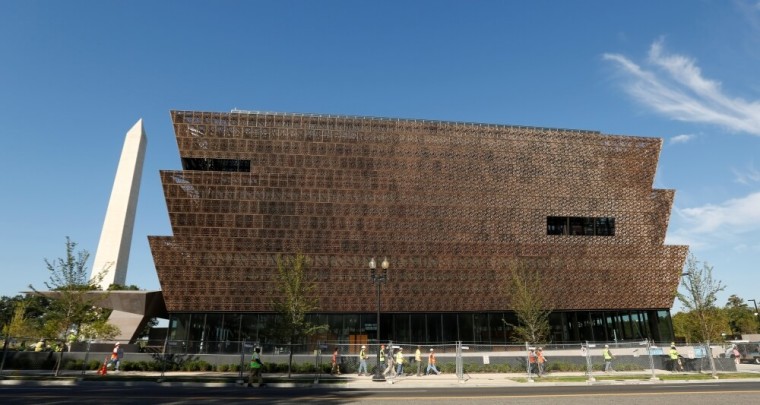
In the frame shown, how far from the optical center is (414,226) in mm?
49156

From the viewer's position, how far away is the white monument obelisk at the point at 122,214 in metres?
60.1

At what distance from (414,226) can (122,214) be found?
4068 centimetres

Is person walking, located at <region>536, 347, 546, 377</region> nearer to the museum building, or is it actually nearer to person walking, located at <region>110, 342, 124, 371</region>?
the museum building

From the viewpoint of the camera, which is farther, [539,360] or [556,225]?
[556,225]

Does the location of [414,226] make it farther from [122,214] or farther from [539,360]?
[122,214]

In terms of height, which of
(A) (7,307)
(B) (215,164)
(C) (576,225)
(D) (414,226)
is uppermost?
(B) (215,164)

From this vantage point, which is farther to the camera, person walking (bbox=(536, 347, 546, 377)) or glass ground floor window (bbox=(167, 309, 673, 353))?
glass ground floor window (bbox=(167, 309, 673, 353))

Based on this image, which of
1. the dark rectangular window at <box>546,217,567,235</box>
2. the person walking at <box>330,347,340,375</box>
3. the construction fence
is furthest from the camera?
the dark rectangular window at <box>546,217,567,235</box>

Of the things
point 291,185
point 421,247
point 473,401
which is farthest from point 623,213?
point 473,401

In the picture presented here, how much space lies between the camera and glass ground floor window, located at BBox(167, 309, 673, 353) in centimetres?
4641

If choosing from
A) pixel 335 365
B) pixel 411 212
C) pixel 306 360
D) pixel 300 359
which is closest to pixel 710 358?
pixel 335 365

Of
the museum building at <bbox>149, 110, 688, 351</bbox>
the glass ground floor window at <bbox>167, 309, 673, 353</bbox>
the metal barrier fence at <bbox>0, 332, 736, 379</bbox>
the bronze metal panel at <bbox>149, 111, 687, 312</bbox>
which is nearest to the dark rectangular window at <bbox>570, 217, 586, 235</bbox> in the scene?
the museum building at <bbox>149, 110, 688, 351</bbox>

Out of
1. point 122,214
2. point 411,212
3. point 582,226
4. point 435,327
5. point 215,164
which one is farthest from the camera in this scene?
point 122,214

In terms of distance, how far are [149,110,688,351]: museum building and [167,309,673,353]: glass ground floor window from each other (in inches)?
6.2
